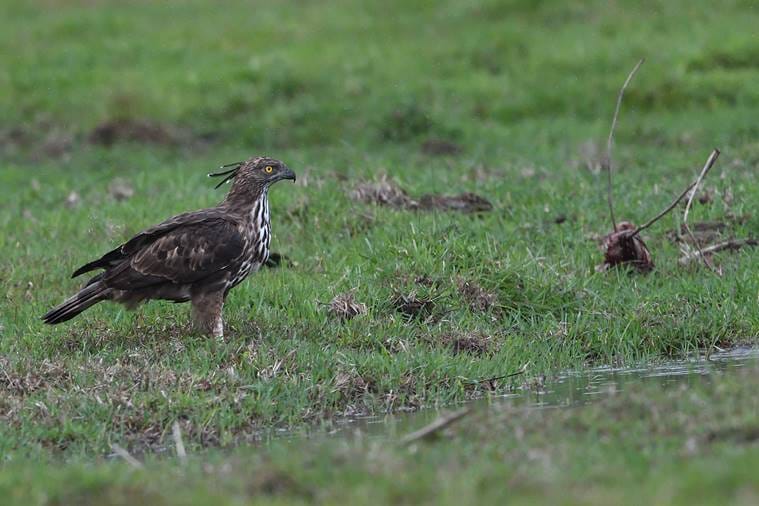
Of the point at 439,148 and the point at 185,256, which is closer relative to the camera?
the point at 185,256

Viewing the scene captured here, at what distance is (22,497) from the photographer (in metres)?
5.17

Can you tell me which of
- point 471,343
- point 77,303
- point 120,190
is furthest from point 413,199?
point 77,303

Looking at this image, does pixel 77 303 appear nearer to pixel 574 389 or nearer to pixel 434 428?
pixel 574 389

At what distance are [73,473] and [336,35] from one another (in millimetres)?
15544

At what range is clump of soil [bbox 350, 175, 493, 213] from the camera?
11.0m

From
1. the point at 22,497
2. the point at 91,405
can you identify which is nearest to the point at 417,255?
the point at 91,405

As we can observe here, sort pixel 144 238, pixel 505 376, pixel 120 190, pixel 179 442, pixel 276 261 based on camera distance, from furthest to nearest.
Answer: pixel 120 190 → pixel 276 261 → pixel 144 238 → pixel 505 376 → pixel 179 442

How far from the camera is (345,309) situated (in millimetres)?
8773

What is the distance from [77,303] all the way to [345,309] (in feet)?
5.43

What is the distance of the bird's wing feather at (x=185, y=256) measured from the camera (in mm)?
8391

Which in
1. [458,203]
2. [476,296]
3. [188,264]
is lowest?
[476,296]

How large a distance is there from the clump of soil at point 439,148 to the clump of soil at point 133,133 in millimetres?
3341

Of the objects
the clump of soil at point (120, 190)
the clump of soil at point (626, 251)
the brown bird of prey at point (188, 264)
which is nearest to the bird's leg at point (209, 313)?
the brown bird of prey at point (188, 264)

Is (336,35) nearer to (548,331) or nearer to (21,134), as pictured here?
(21,134)
